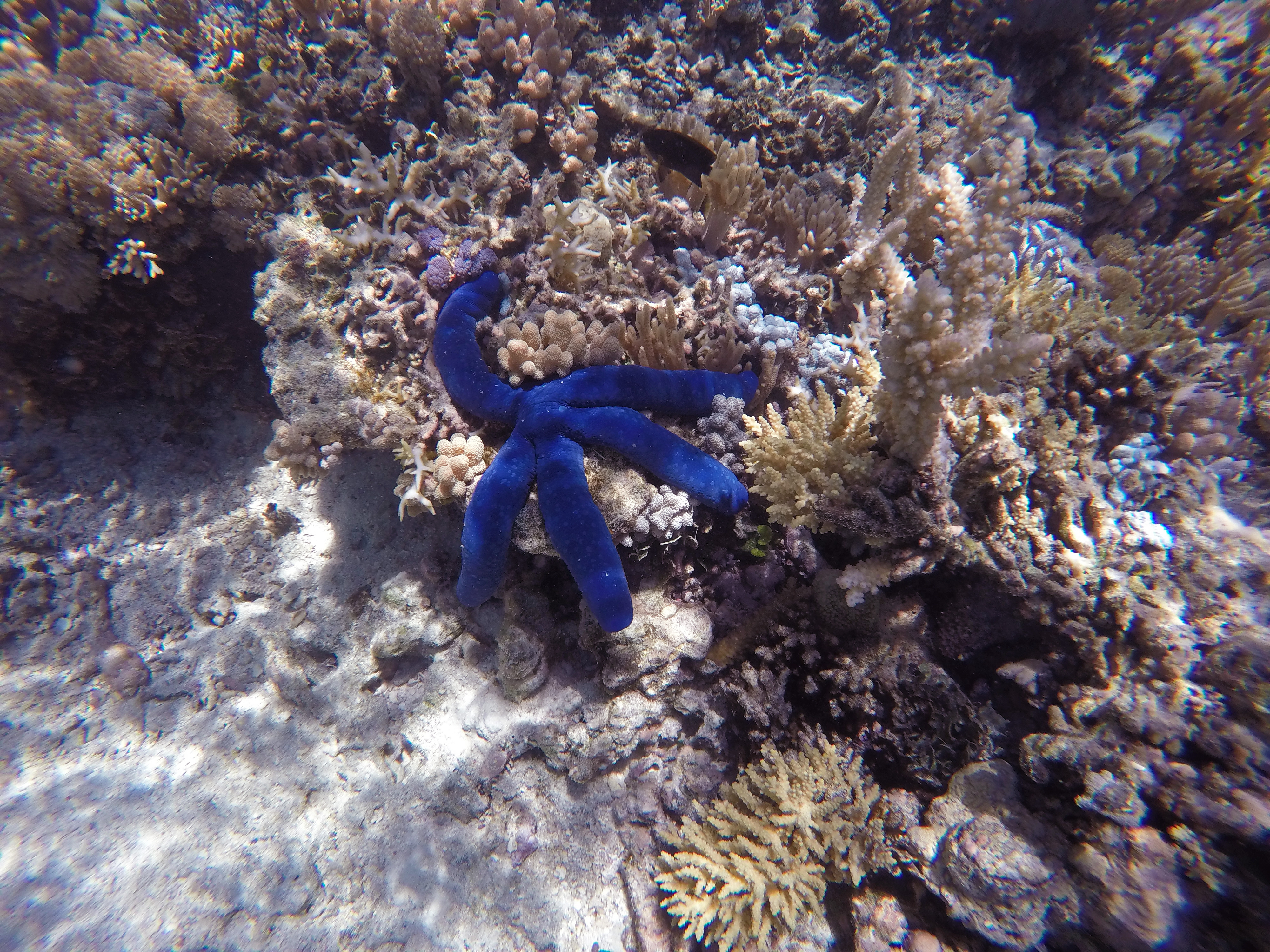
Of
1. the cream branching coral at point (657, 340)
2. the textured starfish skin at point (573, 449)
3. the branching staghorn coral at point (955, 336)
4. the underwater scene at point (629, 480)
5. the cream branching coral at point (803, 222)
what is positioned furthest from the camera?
the cream branching coral at point (803, 222)

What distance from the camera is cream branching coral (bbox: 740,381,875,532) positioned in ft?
11.1

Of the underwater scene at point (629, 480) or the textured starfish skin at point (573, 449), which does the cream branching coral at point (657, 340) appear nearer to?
the underwater scene at point (629, 480)

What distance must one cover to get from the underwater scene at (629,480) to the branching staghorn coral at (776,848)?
3cm

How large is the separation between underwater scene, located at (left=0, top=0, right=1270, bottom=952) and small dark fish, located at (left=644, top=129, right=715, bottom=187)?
0.04m

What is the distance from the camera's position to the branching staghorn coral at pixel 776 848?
335cm

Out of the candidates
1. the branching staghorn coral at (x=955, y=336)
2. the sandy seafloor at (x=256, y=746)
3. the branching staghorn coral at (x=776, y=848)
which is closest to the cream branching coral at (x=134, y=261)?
the sandy seafloor at (x=256, y=746)

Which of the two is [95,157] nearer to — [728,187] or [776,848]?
[728,187]

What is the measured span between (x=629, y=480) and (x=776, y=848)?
268 centimetres

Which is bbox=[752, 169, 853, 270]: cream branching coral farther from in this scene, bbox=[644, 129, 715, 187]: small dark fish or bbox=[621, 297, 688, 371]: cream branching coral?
bbox=[621, 297, 688, 371]: cream branching coral

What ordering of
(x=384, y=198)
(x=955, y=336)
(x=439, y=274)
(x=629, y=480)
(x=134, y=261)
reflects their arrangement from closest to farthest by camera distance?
(x=955, y=336), (x=629, y=480), (x=439, y=274), (x=134, y=261), (x=384, y=198)

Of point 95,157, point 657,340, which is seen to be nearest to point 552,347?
point 657,340

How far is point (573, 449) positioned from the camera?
3449 millimetres

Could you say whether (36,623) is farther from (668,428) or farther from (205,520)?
(668,428)

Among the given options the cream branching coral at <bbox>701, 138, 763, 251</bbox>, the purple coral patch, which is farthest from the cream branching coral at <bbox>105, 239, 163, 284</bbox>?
the cream branching coral at <bbox>701, 138, 763, 251</bbox>
